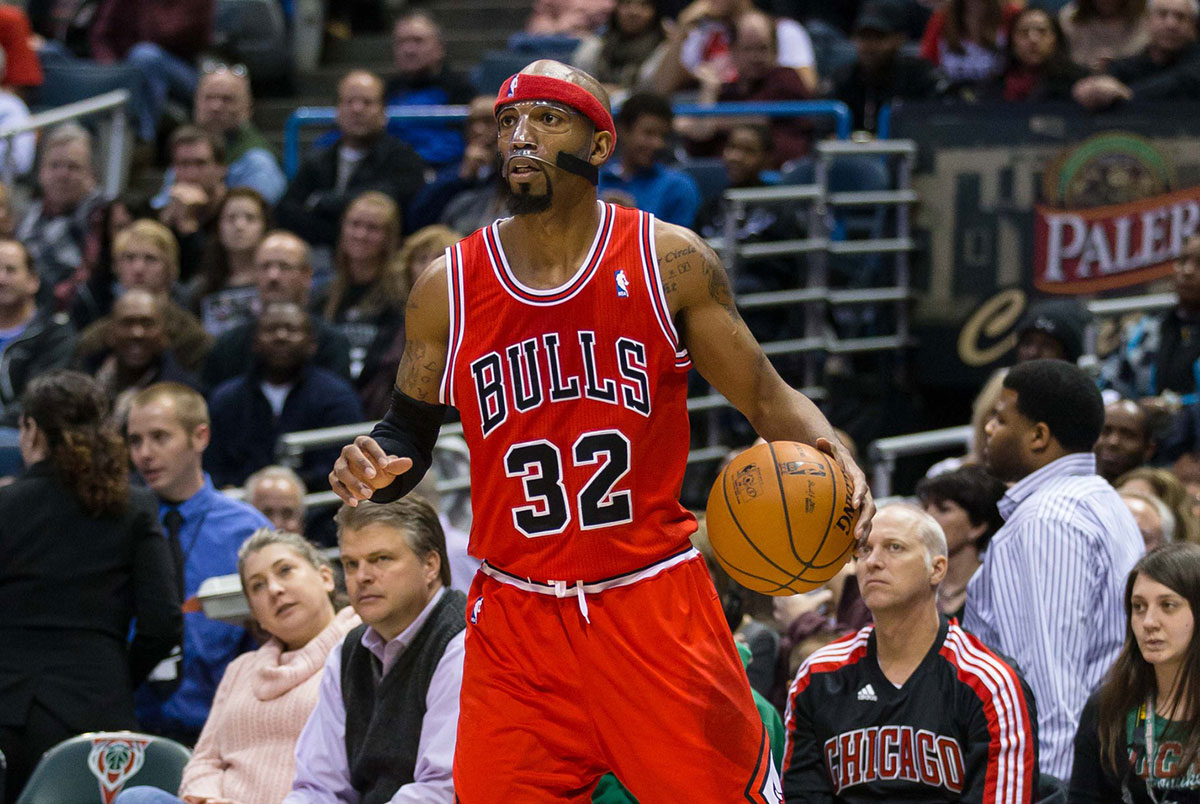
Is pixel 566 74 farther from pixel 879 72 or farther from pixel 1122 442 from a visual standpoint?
pixel 879 72

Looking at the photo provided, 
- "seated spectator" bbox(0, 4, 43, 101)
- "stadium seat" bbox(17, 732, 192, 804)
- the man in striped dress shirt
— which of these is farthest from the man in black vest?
"seated spectator" bbox(0, 4, 43, 101)

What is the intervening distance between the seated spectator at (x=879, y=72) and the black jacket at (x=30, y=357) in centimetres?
505

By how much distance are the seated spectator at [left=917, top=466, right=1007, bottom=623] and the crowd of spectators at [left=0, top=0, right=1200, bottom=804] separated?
0.01m

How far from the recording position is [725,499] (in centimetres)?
387

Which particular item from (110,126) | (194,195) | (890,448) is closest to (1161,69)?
(890,448)

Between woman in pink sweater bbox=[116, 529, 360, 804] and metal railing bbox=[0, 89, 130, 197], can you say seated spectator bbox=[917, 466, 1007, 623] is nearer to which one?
woman in pink sweater bbox=[116, 529, 360, 804]

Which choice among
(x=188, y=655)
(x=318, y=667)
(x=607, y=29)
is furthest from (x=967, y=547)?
(x=607, y=29)

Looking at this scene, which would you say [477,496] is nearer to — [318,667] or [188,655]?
[318,667]

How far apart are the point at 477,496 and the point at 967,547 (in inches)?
103

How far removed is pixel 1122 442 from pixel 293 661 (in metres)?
3.77

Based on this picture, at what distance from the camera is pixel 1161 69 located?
9367 millimetres

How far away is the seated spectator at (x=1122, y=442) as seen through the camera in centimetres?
724

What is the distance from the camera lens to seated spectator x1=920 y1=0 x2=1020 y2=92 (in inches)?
391

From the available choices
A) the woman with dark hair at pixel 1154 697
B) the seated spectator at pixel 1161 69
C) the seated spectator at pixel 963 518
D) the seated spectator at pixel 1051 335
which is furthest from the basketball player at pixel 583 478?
the seated spectator at pixel 1161 69
